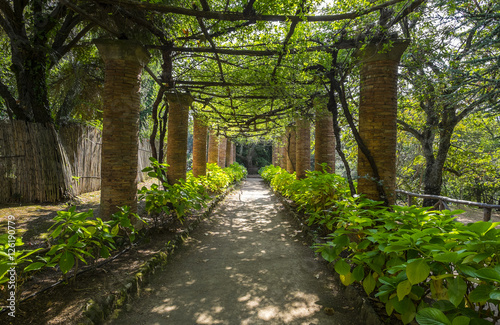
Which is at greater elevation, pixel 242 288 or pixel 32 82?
pixel 32 82

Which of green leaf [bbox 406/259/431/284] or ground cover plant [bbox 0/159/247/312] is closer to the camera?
green leaf [bbox 406/259/431/284]

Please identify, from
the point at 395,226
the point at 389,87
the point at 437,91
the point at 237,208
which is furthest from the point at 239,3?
the point at 237,208

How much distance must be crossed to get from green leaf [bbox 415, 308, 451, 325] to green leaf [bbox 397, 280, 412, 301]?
1.17ft

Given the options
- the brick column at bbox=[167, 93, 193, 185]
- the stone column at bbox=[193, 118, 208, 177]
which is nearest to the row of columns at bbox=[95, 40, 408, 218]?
the brick column at bbox=[167, 93, 193, 185]

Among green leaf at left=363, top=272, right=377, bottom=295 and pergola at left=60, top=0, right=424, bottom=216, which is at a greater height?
pergola at left=60, top=0, right=424, bottom=216

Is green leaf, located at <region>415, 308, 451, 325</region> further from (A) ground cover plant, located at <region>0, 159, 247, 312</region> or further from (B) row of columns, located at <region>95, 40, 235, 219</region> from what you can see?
(B) row of columns, located at <region>95, 40, 235, 219</region>

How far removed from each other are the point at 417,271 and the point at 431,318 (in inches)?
12.7

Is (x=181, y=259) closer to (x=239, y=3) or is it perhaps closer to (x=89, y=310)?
(x=89, y=310)

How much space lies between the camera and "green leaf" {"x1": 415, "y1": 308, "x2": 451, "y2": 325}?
1.39m

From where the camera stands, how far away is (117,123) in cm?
430

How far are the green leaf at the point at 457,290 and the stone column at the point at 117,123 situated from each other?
4.33m

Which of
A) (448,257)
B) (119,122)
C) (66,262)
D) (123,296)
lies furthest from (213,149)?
(448,257)

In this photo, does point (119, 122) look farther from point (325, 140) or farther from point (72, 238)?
point (325, 140)

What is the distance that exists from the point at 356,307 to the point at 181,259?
2.72m
